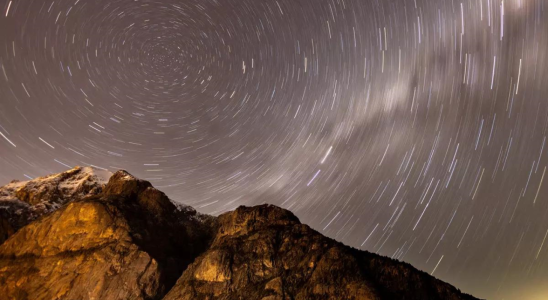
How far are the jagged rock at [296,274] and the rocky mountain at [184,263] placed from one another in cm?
10

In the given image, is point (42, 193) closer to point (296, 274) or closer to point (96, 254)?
point (96, 254)

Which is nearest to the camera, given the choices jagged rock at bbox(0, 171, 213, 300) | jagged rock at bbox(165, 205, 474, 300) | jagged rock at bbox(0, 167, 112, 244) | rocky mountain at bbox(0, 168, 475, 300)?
jagged rock at bbox(165, 205, 474, 300)

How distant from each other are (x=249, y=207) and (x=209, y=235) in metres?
7.74

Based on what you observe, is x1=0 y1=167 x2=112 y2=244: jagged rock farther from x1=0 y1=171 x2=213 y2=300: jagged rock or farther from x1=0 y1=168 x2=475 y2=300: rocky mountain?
x1=0 y1=171 x2=213 y2=300: jagged rock

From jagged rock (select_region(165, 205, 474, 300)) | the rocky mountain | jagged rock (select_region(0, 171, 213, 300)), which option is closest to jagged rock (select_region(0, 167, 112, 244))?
the rocky mountain

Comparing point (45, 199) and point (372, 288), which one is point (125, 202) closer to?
point (45, 199)

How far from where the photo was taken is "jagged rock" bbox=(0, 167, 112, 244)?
50.8 m

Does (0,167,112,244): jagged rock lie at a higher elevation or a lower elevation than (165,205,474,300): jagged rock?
lower

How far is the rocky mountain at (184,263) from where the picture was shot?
35094 mm

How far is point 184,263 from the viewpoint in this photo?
43.1 metres

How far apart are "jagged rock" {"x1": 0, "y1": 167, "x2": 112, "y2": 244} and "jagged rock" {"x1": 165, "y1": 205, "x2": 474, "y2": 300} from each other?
28251 millimetres

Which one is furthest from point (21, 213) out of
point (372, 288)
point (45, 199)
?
point (372, 288)

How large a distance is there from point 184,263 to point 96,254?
964cm

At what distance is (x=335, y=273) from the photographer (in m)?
35.0
